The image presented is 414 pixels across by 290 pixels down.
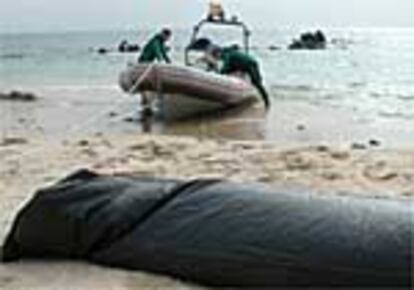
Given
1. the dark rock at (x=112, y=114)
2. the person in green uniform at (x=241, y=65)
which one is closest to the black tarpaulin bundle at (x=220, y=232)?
the dark rock at (x=112, y=114)

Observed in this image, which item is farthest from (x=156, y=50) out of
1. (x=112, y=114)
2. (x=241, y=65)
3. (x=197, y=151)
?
(x=197, y=151)

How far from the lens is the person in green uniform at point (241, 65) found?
1797 cm

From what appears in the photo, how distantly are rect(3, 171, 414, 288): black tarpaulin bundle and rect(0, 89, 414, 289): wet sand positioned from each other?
0.15m

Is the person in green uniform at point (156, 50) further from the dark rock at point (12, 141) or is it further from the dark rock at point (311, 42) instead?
the dark rock at point (311, 42)

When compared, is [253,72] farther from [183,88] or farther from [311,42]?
[311,42]

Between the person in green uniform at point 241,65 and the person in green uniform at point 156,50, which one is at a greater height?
the person in green uniform at point 156,50

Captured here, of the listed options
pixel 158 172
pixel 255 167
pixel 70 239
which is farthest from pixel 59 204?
pixel 255 167

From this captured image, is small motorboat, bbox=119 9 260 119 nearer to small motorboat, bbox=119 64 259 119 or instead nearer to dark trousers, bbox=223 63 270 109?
small motorboat, bbox=119 64 259 119

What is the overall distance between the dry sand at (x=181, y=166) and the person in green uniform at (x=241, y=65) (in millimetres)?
6214

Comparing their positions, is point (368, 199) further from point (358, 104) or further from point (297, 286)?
point (358, 104)

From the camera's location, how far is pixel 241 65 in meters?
18.2

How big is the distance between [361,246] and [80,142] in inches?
299

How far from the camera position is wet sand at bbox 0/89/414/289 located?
5.10m

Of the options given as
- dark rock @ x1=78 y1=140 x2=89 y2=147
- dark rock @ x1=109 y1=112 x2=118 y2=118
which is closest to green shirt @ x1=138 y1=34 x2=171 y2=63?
dark rock @ x1=109 y1=112 x2=118 y2=118
